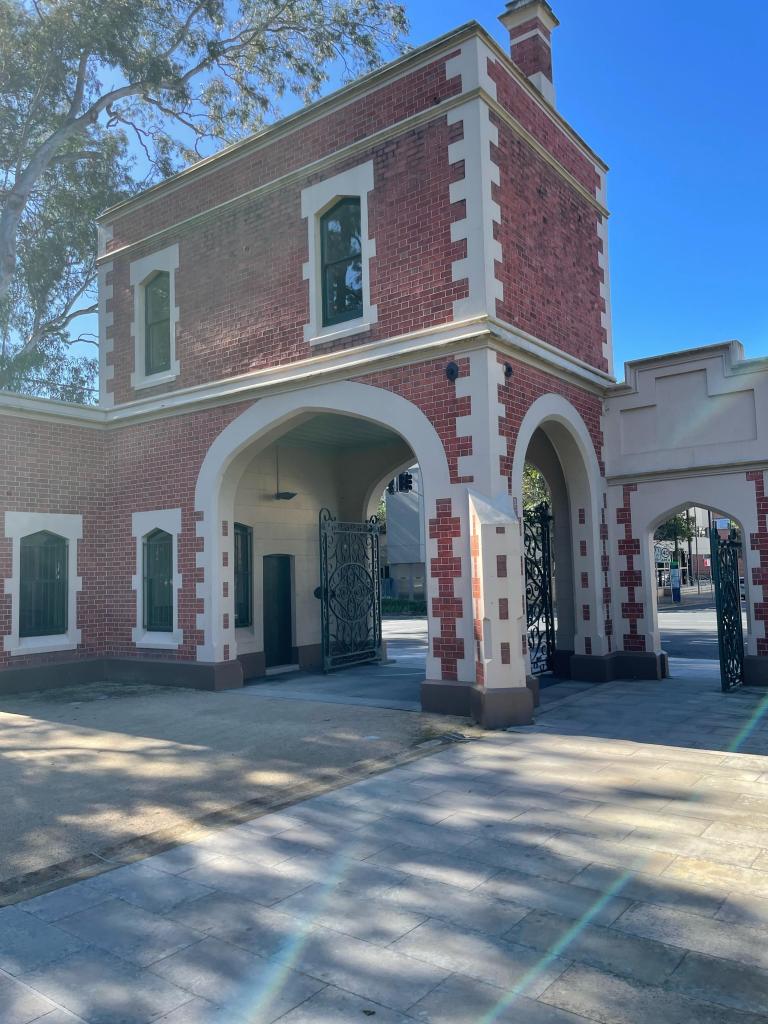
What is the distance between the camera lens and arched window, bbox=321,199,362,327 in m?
9.98

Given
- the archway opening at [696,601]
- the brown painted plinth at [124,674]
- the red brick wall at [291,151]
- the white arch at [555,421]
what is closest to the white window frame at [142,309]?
the red brick wall at [291,151]

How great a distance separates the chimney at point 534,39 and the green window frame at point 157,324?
21.0 ft

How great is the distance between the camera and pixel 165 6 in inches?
699

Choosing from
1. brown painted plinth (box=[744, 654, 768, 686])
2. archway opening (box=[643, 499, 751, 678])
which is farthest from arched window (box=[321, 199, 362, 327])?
brown painted plinth (box=[744, 654, 768, 686])

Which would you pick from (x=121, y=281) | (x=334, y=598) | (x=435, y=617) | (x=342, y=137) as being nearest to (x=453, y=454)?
(x=435, y=617)

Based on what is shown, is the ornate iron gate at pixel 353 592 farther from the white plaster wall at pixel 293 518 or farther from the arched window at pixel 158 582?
the arched window at pixel 158 582

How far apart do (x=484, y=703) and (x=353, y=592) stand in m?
6.27

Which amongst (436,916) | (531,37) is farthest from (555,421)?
(436,916)

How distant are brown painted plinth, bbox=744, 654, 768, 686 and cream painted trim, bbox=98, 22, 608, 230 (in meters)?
7.91

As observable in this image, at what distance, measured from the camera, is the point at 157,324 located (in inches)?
492

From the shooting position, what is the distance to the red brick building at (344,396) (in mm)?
8531

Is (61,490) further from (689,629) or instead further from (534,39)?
(689,629)

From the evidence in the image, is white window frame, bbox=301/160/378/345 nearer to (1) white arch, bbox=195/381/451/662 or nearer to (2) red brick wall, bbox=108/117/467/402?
(2) red brick wall, bbox=108/117/467/402

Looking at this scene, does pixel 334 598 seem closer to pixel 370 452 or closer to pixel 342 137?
pixel 370 452
